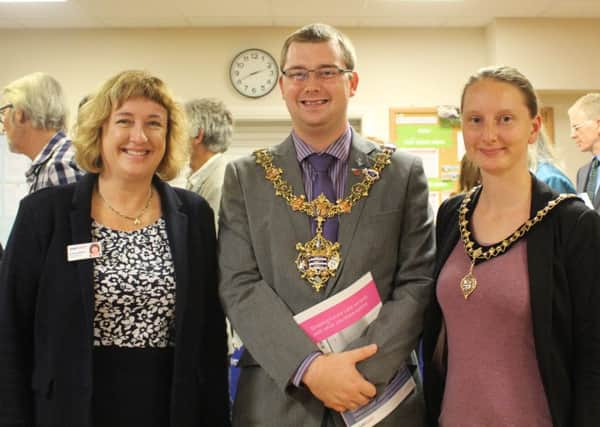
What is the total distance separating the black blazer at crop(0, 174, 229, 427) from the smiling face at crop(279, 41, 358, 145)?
488 millimetres

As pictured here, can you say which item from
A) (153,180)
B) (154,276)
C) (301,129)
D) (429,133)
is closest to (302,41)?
(301,129)

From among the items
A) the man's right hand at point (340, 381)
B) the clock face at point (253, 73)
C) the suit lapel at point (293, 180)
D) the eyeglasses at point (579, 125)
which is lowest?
the man's right hand at point (340, 381)

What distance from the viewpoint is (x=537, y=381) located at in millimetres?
1408

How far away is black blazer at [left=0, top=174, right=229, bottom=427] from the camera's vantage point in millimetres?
1562

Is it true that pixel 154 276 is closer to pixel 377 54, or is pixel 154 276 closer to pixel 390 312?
pixel 390 312

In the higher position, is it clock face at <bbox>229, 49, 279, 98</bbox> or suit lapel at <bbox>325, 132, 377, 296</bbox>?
clock face at <bbox>229, 49, 279, 98</bbox>

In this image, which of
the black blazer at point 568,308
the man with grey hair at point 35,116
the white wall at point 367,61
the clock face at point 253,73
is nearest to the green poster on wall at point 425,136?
the white wall at point 367,61

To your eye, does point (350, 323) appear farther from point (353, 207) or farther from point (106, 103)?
point (106, 103)

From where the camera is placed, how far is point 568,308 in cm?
140

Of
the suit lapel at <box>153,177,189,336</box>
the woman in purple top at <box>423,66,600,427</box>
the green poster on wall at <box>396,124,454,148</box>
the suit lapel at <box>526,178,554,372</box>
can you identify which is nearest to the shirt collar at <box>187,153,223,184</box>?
the suit lapel at <box>153,177,189,336</box>

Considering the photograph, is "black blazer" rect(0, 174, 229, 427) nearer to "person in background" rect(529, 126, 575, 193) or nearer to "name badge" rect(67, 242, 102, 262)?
"name badge" rect(67, 242, 102, 262)

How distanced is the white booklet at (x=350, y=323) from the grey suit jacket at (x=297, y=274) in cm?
2

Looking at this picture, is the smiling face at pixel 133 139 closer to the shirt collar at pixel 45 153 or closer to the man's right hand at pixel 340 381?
the shirt collar at pixel 45 153

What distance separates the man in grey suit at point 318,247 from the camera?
1534 millimetres
